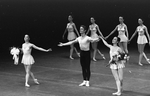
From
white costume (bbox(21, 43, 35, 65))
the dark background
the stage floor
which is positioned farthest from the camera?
the dark background

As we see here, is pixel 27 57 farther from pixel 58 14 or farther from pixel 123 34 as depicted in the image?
pixel 58 14

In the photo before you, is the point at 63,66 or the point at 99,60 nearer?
the point at 63,66

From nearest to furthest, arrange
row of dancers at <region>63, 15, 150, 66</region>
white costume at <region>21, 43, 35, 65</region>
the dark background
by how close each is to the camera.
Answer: white costume at <region>21, 43, 35, 65</region>
row of dancers at <region>63, 15, 150, 66</region>
the dark background

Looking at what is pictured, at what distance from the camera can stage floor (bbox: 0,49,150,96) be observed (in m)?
11.1

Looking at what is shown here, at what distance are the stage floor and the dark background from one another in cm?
1172

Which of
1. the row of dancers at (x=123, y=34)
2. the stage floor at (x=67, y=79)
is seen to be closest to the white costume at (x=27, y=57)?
the stage floor at (x=67, y=79)

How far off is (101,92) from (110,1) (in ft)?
80.6

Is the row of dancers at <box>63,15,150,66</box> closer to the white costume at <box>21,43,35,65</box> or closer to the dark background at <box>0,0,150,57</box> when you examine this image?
the white costume at <box>21,43,35,65</box>

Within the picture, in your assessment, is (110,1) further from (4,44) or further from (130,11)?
(4,44)

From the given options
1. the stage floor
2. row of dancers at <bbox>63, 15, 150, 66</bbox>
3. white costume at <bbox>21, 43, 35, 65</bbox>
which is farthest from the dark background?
white costume at <bbox>21, 43, 35, 65</bbox>

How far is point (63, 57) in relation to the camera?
59.1 ft

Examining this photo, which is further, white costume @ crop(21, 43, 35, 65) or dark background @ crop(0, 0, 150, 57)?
dark background @ crop(0, 0, 150, 57)

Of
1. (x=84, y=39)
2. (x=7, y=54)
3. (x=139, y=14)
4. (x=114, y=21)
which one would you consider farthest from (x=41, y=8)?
(x=84, y=39)

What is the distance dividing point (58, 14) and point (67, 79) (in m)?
20.0
